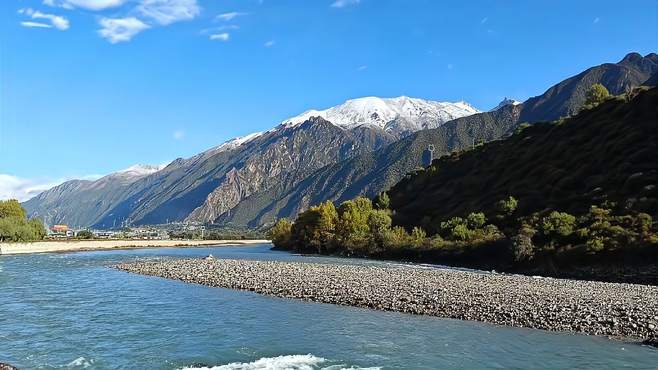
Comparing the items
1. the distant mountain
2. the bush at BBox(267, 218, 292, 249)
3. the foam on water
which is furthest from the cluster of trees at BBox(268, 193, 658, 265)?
the foam on water

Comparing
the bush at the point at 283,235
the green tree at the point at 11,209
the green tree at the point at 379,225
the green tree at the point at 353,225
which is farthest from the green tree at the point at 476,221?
the green tree at the point at 11,209

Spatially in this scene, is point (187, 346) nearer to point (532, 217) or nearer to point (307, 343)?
point (307, 343)

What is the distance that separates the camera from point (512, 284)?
151 ft

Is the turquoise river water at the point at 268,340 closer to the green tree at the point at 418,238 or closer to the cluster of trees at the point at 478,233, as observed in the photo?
the cluster of trees at the point at 478,233

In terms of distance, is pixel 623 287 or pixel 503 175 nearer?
pixel 623 287

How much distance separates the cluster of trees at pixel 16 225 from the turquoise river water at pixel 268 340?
122 meters

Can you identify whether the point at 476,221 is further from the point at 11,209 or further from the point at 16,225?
the point at 11,209

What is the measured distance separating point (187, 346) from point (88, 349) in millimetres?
4451

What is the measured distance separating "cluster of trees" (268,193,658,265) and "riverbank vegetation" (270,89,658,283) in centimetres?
20

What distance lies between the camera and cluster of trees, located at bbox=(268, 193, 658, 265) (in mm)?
61500

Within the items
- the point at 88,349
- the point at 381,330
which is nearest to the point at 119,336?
the point at 88,349

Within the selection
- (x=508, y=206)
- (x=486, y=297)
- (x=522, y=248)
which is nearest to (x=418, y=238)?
(x=508, y=206)

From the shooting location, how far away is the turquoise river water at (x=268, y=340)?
2164cm

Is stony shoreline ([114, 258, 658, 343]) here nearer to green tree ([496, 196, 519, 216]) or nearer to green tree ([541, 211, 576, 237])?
green tree ([541, 211, 576, 237])
